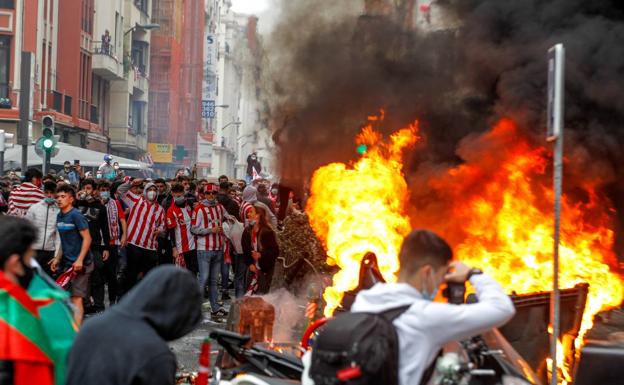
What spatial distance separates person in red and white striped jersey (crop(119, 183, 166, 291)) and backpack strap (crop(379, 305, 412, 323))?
10.8m

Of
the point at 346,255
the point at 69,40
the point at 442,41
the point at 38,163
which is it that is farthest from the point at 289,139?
the point at 69,40

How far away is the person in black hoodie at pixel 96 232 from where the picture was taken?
13.4 m

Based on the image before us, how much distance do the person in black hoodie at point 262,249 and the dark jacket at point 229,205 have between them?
2.06 meters

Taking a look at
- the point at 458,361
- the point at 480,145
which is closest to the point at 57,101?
the point at 480,145

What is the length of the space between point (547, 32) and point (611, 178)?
1994 mm

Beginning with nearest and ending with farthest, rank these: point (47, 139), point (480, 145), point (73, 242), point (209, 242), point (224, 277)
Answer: point (73, 242), point (480, 145), point (209, 242), point (224, 277), point (47, 139)

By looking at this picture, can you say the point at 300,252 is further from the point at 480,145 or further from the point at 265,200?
the point at 265,200

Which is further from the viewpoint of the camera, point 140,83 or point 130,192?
point 140,83

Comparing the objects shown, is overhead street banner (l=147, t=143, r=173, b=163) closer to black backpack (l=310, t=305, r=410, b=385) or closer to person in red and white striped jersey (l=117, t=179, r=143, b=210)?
person in red and white striped jersey (l=117, t=179, r=143, b=210)

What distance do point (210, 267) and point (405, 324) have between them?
1072 centimetres

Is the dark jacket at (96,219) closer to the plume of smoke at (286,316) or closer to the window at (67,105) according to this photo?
the plume of smoke at (286,316)

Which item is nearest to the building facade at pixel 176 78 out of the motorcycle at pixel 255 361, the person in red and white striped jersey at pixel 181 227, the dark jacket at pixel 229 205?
the dark jacket at pixel 229 205

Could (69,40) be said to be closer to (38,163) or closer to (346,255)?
(38,163)

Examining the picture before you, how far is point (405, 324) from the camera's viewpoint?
392 cm
